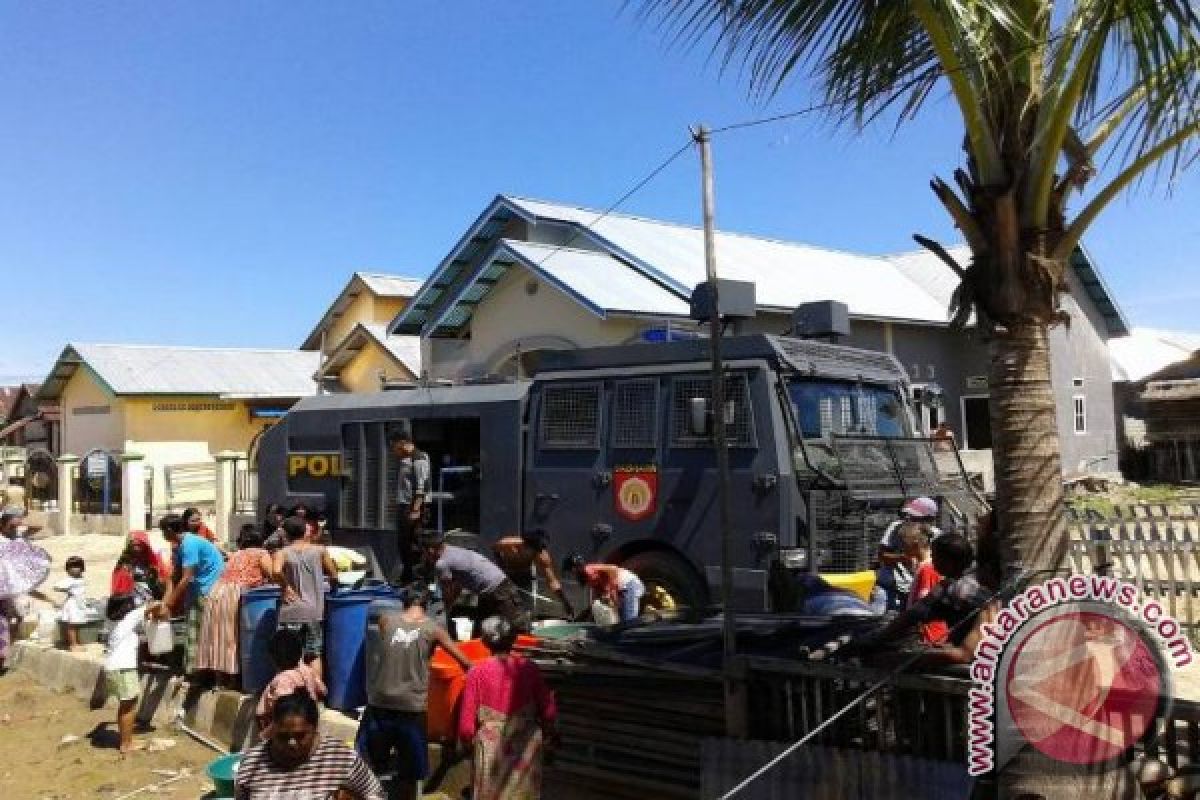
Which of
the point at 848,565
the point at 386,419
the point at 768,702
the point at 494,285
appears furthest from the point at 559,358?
the point at 494,285

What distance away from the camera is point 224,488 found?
18.4m

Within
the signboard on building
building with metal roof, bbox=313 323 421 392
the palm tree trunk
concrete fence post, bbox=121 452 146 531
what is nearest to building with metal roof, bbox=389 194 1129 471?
building with metal roof, bbox=313 323 421 392

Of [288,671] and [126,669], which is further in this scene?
[126,669]

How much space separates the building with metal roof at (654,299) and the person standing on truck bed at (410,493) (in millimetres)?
4933

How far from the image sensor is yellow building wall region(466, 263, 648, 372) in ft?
54.3

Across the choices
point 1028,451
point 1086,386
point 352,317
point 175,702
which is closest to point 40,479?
point 352,317

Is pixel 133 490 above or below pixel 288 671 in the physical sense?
above

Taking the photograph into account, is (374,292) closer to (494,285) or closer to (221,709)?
(494,285)

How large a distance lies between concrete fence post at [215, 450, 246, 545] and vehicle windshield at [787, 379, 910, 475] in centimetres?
1304

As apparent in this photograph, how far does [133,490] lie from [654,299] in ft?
38.2

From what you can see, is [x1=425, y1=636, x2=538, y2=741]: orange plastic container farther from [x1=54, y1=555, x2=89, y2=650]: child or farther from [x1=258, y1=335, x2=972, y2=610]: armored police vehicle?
[x1=54, y1=555, x2=89, y2=650]: child

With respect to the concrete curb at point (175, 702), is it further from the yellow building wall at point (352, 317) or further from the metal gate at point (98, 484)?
the yellow building wall at point (352, 317)

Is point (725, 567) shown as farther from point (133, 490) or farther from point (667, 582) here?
point (133, 490)

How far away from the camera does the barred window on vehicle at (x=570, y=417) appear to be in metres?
8.53
